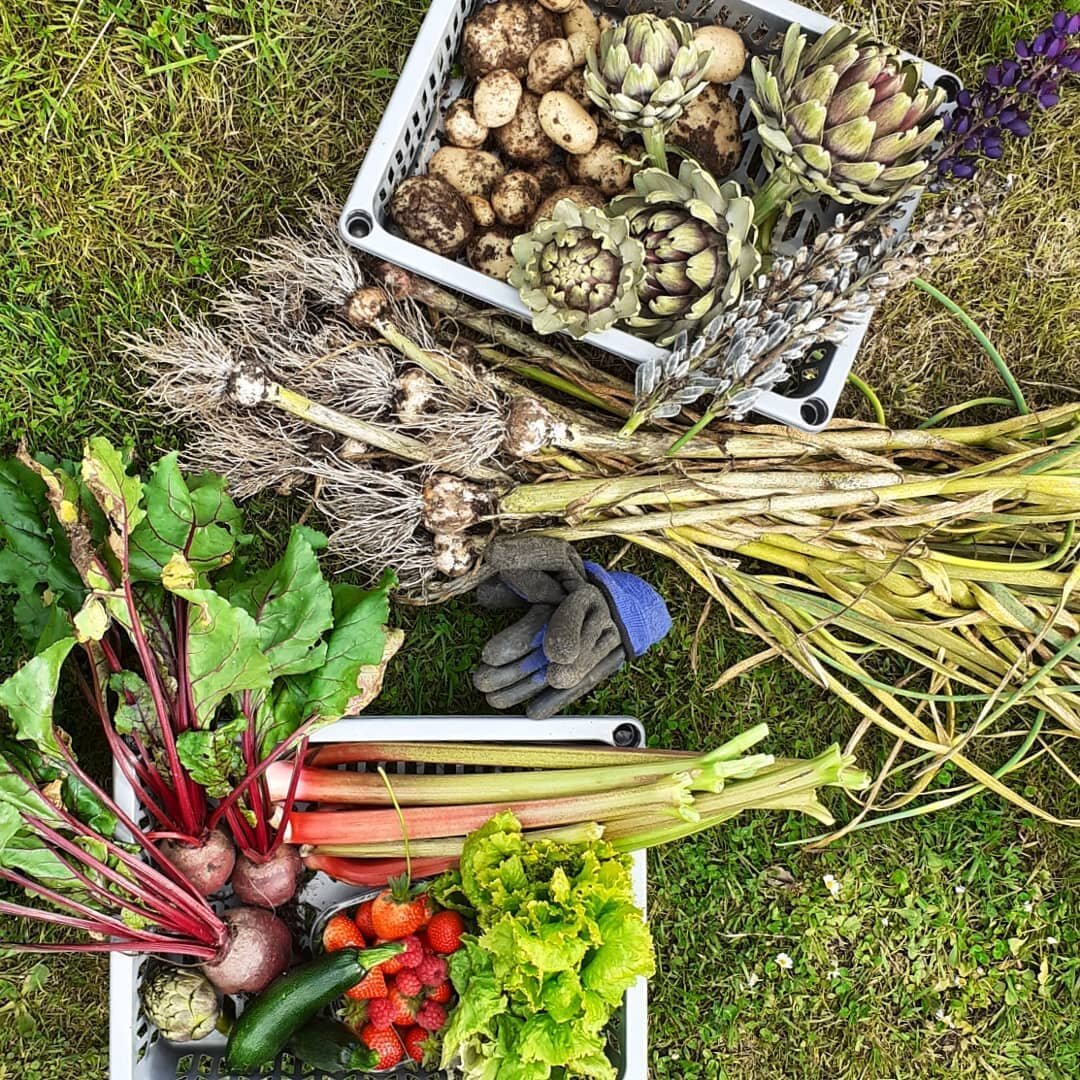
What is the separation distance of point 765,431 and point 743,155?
58 cm

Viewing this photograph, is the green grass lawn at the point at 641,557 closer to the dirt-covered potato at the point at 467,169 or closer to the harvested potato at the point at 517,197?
the dirt-covered potato at the point at 467,169

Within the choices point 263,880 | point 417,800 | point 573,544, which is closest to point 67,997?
point 263,880

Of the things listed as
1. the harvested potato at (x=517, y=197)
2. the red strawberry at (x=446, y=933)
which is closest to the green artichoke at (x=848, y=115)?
the harvested potato at (x=517, y=197)

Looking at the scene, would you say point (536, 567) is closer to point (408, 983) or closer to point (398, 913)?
point (398, 913)

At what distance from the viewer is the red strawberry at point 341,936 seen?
1.86 m

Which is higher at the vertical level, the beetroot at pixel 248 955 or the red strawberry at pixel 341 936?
the red strawberry at pixel 341 936

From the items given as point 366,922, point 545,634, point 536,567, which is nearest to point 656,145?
point 536,567

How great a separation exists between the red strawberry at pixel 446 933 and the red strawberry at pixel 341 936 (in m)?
0.14

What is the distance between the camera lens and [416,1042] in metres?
1.84

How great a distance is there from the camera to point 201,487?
6.04ft

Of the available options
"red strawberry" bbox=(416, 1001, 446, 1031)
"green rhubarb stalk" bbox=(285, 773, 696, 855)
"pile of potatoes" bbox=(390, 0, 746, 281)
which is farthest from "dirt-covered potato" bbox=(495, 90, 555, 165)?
"red strawberry" bbox=(416, 1001, 446, 1031)

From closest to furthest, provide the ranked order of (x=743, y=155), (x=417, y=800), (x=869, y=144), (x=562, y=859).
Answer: (x=869, y=144), (x=562, y=859), (x=417, y=800), (x=743, y=155)

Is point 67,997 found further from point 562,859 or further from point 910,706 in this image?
point 910,706

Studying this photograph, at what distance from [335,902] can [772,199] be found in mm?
1550
